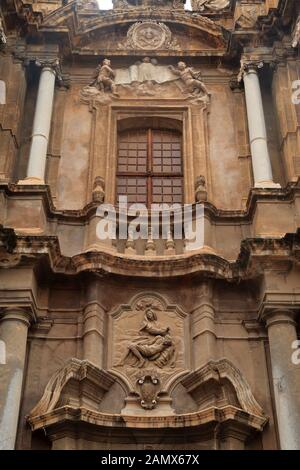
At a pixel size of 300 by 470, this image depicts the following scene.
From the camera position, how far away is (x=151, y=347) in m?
9.86

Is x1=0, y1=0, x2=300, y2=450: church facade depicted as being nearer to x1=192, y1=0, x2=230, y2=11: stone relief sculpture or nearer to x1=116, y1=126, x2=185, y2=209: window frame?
x1=116, y1=126, x2=185, y2=209: window frame

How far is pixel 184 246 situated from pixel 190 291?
780mm

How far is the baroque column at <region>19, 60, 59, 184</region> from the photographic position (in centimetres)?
1137

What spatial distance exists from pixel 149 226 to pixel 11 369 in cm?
334

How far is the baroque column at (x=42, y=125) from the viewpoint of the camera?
11.4 m

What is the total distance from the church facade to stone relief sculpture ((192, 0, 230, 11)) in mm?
274

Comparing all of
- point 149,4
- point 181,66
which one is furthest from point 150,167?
point 149,4

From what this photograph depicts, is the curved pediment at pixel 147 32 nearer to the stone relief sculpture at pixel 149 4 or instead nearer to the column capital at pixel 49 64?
the stone relief sculpture at pixel 149 4

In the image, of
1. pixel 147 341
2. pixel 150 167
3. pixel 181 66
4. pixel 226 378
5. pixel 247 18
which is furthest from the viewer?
pixel 247 18

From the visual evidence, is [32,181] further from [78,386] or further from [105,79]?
[78,386]

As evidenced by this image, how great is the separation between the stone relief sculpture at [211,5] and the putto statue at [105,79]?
9.97 ft

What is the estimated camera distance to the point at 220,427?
8961 mm

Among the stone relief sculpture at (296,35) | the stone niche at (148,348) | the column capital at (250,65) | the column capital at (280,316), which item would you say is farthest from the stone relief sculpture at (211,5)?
the column capital at (280,316)

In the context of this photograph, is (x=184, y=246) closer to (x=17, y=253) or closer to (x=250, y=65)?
(x=17, y=253)
